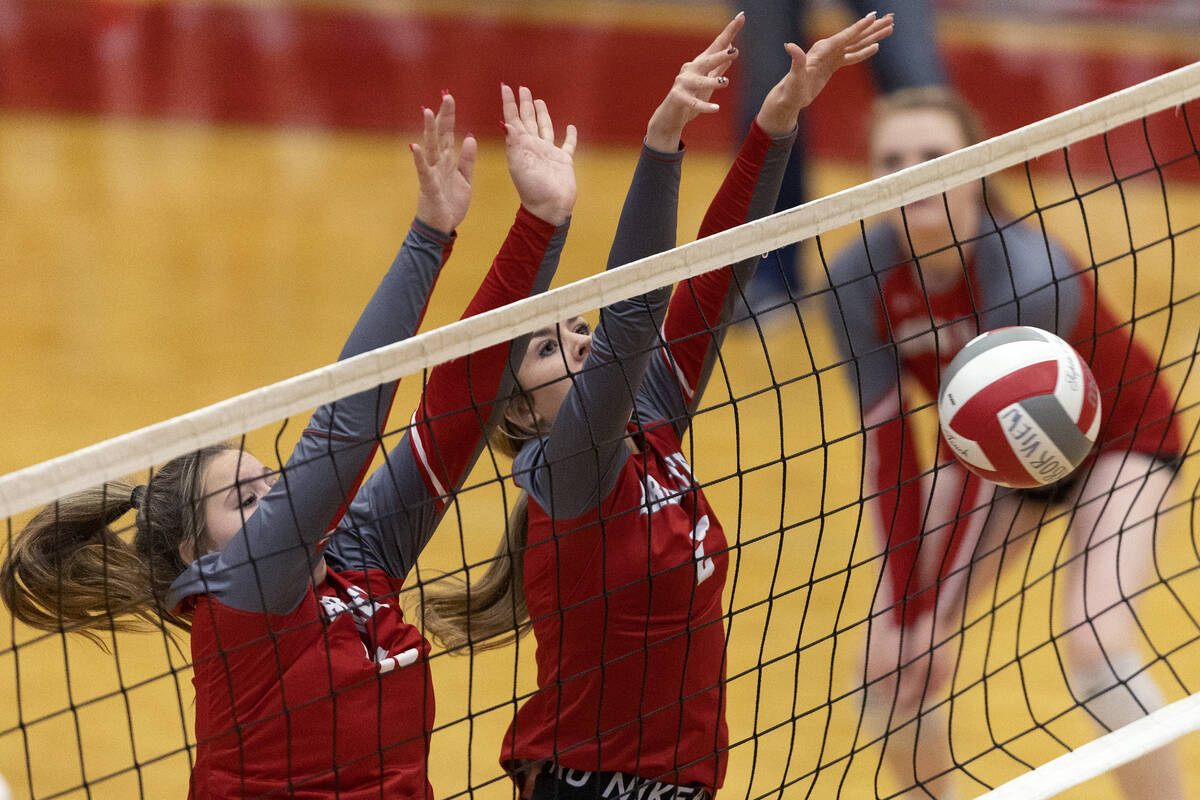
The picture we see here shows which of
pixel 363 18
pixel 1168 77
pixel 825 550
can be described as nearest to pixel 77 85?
pixel 363 18

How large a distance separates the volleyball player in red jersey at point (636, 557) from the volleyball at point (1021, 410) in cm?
37

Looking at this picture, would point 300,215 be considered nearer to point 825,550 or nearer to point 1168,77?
point 825,550

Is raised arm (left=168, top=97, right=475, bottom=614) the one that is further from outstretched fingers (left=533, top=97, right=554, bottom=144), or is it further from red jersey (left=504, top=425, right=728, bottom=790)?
red jersey (left=504, top=425, right=728, bottom=790)

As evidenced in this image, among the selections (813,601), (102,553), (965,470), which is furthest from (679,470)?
(813,601)

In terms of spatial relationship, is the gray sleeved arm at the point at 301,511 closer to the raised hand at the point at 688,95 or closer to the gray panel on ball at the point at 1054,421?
the raised hand at the point at 688,95

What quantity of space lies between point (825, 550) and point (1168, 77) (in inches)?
69.8

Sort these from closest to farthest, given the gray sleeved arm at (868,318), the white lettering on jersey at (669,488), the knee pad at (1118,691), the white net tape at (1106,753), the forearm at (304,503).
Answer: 1. the forearm at (304,503)
2. the white lettering on jersey at (669,488)
3. the white net tape at (1106,753)
4. the knee pad at (1118,691)
5. the gray sleeved arm at (868,318)

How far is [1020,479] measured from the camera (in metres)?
2.37

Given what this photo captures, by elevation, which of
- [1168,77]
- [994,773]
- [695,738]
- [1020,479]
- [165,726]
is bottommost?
[994,773]

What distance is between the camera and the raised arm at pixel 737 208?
7.65 feet

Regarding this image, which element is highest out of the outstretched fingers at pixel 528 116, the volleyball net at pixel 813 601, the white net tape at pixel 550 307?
the outstretched fingers at pixel 528 116

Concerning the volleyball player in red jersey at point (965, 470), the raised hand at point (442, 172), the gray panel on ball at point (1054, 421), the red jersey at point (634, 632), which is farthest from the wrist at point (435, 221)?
the gray panel on ball at point (1054, 421)

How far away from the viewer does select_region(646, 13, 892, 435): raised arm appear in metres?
2.33

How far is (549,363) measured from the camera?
2346mm
